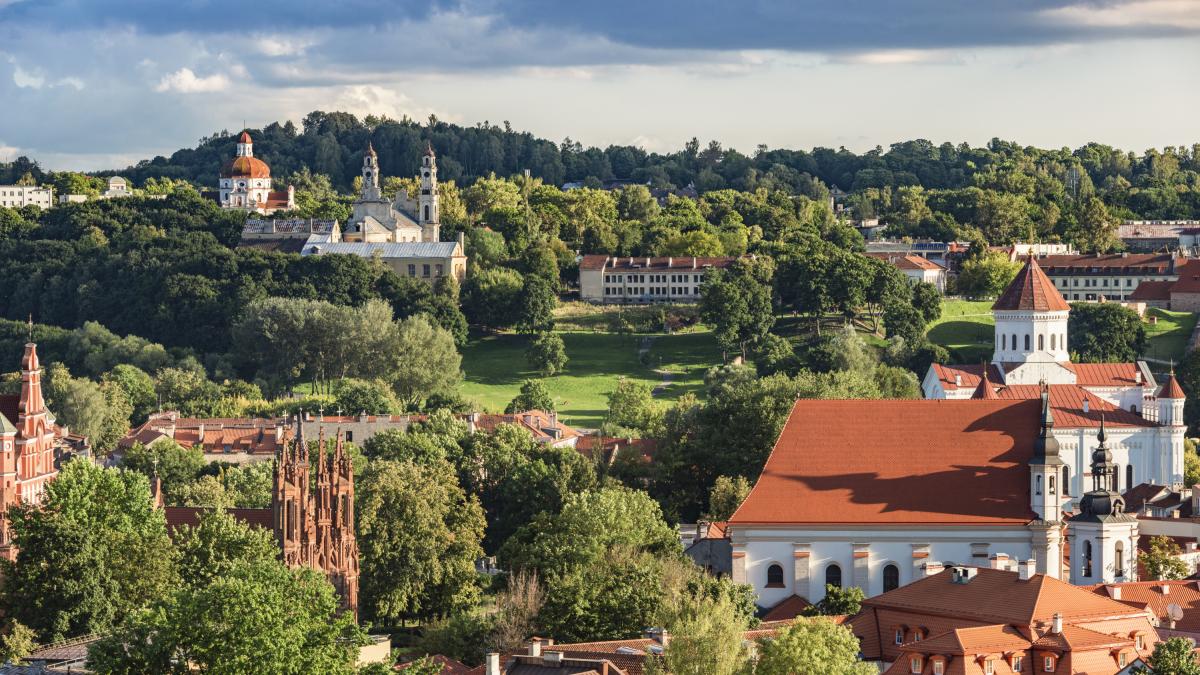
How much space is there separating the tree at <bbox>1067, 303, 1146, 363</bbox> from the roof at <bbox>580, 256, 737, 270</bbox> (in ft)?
87.4

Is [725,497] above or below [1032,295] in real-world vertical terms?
below

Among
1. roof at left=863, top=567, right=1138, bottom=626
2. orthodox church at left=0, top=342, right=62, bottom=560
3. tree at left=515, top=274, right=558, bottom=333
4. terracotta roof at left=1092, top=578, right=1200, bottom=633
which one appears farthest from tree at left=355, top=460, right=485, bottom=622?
tree at left=515, top=274, right=558, bottom=333

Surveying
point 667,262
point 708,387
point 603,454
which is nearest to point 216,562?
point 603,454

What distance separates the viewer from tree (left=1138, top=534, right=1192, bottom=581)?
70438mm

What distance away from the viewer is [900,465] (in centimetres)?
6994

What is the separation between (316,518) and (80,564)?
30.5 feet

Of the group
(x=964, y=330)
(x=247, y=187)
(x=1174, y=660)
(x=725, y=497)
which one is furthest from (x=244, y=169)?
(x=1174, y=660)

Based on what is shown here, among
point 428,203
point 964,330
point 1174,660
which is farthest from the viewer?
point 428,203

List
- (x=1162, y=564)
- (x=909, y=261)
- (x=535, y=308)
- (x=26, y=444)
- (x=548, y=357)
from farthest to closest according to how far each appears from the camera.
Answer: (x=909, y=261), (x=535, y=308), (x=548, y=357), (x=26, y=444), (x=1162, y=564)

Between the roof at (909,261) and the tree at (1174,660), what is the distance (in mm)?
101929

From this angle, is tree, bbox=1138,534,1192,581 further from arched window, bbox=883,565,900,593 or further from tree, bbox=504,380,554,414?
tree, bbox=504,380,554,414

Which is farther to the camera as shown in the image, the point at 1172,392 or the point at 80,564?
the point at 1172,392

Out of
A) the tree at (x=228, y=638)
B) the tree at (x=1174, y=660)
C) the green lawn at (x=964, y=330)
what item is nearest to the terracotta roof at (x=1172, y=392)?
the green lawn at (x=964, y=330)

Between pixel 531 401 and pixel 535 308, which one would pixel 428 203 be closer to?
pixel 535 308
